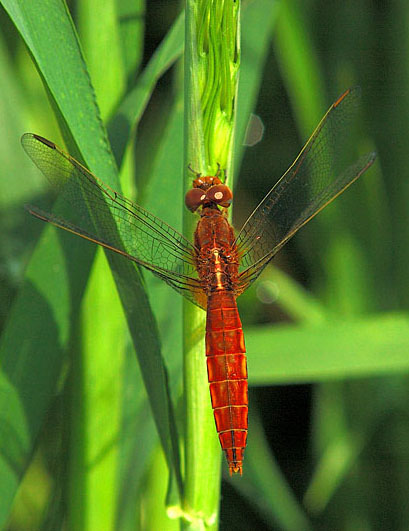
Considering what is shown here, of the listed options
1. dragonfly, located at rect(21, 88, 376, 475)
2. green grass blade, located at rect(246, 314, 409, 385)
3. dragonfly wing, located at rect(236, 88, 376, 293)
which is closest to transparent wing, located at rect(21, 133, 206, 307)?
dragonfly, located at rect(21, 88, 376, 475)

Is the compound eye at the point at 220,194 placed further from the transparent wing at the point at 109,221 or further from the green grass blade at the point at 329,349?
the green grass blade at the point at 329,349

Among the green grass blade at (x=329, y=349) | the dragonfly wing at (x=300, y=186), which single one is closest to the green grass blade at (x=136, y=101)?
the dragonfly wing at (x=300, y=186)

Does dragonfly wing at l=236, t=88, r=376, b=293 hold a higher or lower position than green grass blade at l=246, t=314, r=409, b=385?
higher

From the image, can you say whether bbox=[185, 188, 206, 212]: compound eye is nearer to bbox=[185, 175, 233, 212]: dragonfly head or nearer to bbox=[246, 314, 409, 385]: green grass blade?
bbox=[185, 175, 233, 212]: dragonfly head

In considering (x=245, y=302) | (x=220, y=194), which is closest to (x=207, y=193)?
(x=220, y=194)

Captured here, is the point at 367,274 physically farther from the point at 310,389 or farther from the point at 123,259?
the point at 123,259

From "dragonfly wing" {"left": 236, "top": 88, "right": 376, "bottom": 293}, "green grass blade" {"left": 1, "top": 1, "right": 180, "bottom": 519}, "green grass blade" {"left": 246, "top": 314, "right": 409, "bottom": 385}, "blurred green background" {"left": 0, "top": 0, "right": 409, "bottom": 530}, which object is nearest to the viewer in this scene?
"green grass blade" {"left": 1, "top": 1, "right": 180, "bottom": 519}

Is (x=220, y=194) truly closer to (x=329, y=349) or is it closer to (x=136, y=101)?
(x=136, y=101)

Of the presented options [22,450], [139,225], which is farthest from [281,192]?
[22,450]
